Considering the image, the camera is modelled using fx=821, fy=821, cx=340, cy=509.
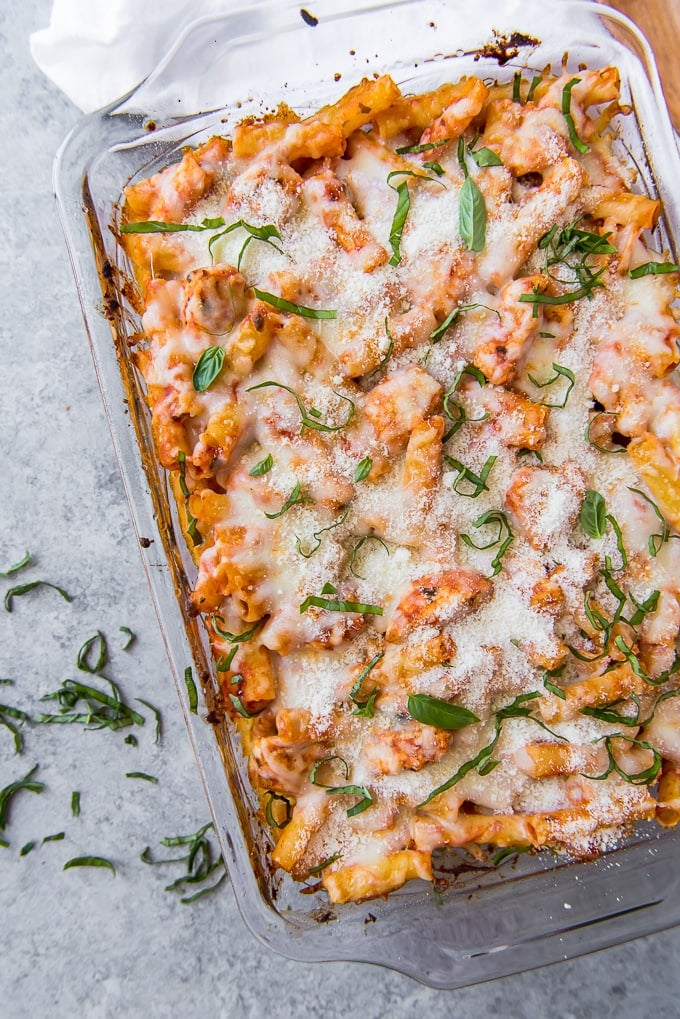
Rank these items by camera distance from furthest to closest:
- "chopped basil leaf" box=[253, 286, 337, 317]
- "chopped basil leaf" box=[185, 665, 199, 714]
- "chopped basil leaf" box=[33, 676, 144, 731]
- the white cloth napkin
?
"chopped basil leaf" box=[33, 676, 144, 731] → the white cloth napkin → "chopped basil leaf" box=[185, 665, 199, 714] → "chopped basil leaf" box=[253, 286, 337, 317]

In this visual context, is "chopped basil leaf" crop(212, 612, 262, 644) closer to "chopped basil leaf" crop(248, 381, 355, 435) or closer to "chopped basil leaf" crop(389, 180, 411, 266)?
"chopped basil leaf" crop(248, 381, 355, 435)

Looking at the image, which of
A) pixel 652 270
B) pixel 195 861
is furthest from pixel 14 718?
pixel 652 270

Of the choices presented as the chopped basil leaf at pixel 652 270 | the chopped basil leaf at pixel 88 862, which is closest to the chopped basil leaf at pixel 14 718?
the chopped basil leaf at pixel 88 862

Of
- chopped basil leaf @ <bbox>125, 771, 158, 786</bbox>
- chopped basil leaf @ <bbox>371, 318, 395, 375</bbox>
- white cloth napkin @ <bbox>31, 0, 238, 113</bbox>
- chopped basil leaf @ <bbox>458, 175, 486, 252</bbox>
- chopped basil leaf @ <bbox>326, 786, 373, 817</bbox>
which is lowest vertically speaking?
Answer: chopped basil leaf @ <bbox>125, 771, 158, 786</bbox>

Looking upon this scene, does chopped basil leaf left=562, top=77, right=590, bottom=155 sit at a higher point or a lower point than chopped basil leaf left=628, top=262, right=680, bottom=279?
higher

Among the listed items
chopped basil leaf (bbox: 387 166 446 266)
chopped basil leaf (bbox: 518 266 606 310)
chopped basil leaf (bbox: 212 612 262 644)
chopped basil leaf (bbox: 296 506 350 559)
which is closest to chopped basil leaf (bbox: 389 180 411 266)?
chopped basil leaf (bbox: 387 166 446 266)

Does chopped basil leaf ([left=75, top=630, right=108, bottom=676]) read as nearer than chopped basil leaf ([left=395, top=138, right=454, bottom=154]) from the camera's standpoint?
No

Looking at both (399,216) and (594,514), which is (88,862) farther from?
(399,216)
